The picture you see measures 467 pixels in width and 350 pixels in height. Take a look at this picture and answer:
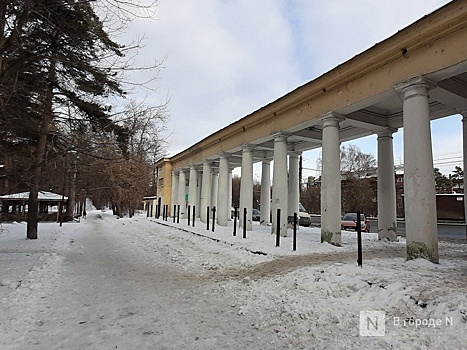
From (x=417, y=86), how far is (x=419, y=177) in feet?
7.28

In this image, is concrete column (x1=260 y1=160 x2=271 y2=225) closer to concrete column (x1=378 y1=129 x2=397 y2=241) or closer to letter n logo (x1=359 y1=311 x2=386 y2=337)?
concrete column (x1=378 y1=129 x2=397 y2=241)

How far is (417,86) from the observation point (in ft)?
26.4

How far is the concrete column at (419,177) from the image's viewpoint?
24.5 feet

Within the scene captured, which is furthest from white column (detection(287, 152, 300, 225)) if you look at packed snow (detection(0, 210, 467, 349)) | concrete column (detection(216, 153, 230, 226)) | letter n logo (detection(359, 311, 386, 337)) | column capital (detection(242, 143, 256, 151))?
letter n logo (detection(359, 311, 386, 337))

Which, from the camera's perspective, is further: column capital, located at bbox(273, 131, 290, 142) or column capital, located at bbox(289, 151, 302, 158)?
column capital, located at bbox(289, 151, 302, 158)

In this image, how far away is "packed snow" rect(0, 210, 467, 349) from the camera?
3.72 metres

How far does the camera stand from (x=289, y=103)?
13.2 m

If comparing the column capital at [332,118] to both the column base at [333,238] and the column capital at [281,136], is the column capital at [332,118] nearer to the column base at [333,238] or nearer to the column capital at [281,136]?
the column capital at [281,136]

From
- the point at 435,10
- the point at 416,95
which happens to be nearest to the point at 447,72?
the point at 416,95

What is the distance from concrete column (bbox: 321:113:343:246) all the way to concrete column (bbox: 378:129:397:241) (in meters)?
2.75

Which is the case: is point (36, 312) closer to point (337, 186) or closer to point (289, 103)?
point (337, 186)

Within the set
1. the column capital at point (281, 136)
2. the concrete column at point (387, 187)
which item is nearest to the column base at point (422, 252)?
the concrete column at point (387, 187)

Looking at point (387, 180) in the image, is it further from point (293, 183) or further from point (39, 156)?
point (39, 156)

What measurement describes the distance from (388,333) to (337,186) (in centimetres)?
765
